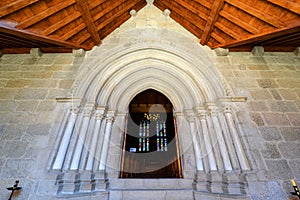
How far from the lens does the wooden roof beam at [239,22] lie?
2.46 m

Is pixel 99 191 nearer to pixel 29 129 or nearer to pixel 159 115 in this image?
pixel 29 129

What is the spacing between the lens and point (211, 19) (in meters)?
2.76

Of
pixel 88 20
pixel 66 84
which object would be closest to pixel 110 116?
pixel 66 84

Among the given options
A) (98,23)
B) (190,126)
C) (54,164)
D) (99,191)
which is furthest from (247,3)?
(54,164)

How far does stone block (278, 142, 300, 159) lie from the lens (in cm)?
213

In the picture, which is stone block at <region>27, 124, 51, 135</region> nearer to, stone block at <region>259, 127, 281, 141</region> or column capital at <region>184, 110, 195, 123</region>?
column capital at <region>184, 110, 195, 123</region>

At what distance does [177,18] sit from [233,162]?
3.36 meters

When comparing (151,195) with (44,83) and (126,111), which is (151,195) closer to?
(126,111)

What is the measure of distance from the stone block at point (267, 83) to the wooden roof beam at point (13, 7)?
4.02 metres

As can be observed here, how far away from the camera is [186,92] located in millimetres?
3020

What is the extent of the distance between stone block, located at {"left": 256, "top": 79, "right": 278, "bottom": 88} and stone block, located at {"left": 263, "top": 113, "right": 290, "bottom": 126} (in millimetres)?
584

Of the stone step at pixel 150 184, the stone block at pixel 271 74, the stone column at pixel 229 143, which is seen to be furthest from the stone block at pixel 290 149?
the stone step at pixel 150 184

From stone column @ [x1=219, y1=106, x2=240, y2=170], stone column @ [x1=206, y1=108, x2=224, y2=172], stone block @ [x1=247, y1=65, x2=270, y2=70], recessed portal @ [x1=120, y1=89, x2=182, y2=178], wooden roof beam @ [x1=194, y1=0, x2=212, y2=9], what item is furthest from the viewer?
A: recessed portal @ [x1=120, y1=89, x2=182, y2=178]

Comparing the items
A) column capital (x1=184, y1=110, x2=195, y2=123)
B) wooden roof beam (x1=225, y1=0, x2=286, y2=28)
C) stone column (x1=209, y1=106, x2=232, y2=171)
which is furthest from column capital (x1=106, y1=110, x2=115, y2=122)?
wooden roof beam (x1=225, y1=0, x2=286, y2=28)
